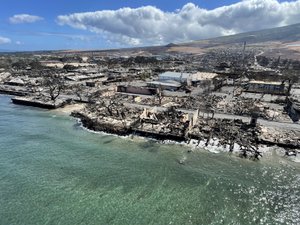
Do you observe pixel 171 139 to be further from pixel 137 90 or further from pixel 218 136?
pixel 137 90

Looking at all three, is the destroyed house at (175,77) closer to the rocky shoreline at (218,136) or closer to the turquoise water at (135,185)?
the rocky shoreline at (218,136)

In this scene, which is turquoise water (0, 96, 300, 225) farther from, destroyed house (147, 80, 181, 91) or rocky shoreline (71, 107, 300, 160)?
destroyed house (147, 80, 181, 91)

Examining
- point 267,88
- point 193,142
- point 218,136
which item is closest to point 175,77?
point 267,88

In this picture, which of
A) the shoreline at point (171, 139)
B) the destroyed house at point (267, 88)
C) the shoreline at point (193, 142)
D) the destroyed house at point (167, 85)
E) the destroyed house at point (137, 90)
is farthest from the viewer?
the destroyed house at point (167, 85)

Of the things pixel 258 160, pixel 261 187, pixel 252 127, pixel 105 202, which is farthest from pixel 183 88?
pixel 105 202

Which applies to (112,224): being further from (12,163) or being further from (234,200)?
(12,163)

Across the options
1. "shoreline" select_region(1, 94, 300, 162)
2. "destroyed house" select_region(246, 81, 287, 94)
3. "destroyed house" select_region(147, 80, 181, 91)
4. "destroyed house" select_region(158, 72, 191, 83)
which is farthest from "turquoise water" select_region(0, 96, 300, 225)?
"destroyed house" select_region(158, 72, 191, 83)

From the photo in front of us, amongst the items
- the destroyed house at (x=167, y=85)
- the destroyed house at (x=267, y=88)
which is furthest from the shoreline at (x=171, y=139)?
the destroyed house at (x=267, y=88)

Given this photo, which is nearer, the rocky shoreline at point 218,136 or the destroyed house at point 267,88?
the rocky shoreline at point 218,136
